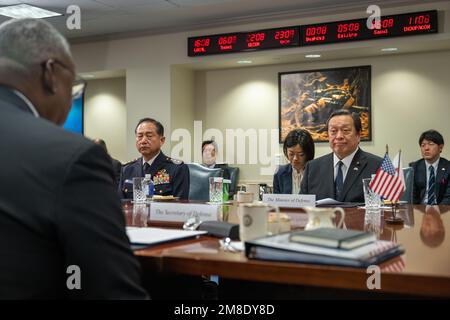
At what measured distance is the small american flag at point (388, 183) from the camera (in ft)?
7.22

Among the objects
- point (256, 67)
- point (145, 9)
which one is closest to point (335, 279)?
point (145, 9)

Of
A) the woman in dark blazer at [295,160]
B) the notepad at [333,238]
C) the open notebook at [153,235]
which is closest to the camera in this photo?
the notepad at [333,238]

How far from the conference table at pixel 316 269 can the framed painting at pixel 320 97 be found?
4.77 meters

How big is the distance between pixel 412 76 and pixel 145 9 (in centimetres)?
345

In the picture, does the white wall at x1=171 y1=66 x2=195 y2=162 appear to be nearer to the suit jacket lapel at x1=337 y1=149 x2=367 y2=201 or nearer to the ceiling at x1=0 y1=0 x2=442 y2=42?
the ceiling at x1=0 y1=0 x2=442 y2=42

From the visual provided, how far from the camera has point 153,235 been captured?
1.41 m

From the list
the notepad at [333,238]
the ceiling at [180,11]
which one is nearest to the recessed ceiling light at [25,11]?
the ceiling at [180,11]

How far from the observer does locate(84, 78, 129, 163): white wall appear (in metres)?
7.93

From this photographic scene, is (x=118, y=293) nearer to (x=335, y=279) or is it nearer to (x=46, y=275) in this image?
(x=46, y=275)

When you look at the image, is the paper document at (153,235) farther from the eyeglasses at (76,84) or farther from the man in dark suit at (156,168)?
the man in dark suit at (156,168)

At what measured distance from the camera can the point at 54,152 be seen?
90 cm

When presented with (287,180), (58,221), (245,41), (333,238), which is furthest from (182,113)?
(58,221)

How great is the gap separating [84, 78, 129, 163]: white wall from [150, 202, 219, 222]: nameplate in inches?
242
